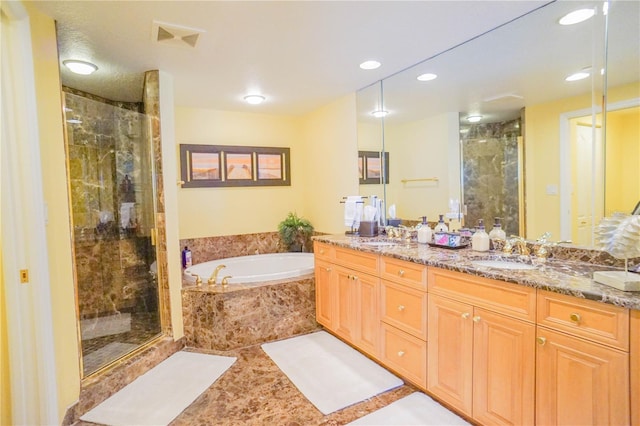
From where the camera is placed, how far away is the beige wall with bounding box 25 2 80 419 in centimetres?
182

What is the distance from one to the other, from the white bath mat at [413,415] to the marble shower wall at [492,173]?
1188 mm

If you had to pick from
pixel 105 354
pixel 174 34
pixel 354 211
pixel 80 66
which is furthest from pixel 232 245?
pixel 174 34

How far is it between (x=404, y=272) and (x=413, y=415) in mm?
819

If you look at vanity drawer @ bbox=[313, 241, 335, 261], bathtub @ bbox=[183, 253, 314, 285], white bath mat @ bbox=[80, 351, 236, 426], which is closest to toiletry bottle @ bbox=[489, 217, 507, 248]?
vanity drawer @ bbox=[313, 241, 335, 261]

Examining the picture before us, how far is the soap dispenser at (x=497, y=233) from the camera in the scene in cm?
218

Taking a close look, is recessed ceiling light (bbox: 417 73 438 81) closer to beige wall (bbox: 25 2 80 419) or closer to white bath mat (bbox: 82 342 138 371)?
beige wall (bbox: 25 2 80 419)

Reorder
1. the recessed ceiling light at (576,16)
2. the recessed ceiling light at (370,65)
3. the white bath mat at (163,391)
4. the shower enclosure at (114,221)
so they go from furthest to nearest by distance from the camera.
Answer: the shower enclosure at (114,221) < the recessed ceiling light at (370,65) < the white bath mat at (163,391) < the recessed ceiling light at (576,16)

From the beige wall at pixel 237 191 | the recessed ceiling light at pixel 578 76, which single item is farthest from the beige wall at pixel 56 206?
the recessed ceiling light at pixel 578 76

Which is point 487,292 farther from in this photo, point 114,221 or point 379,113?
point 114,221

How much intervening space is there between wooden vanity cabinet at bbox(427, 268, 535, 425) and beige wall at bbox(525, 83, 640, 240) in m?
0.68

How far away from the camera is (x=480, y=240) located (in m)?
2.21

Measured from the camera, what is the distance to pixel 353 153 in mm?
3463

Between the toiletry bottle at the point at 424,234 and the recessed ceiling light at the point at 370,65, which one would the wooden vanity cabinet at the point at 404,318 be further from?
the recessed ceiling light at the point at 370,65

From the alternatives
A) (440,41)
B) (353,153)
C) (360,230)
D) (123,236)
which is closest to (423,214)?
(360,230)
